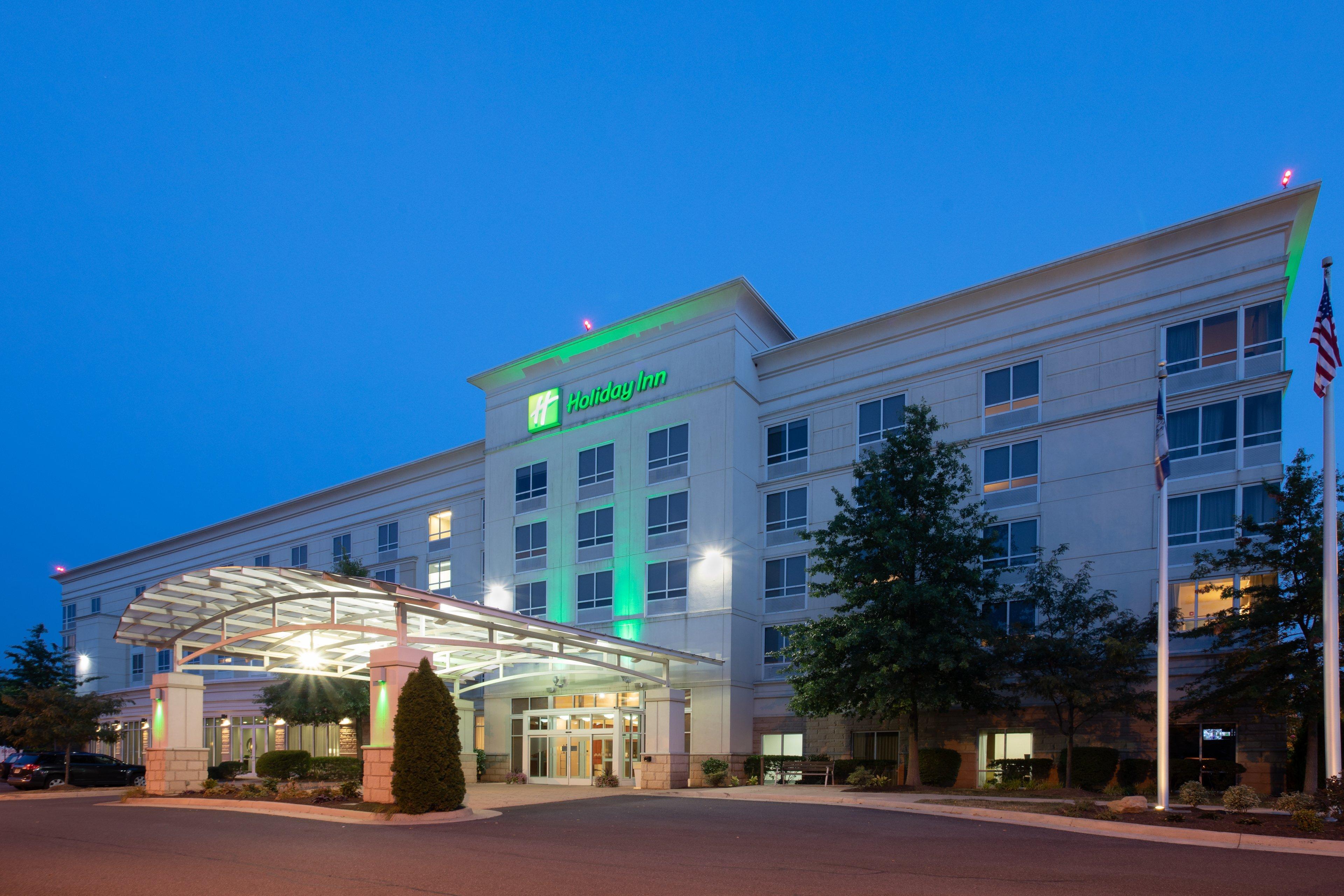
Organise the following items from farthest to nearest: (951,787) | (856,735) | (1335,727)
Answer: (856,735), (951,787), (1335,727)

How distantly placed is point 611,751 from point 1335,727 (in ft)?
78.8

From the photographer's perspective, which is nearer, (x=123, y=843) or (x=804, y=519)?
(x=123, y=843)

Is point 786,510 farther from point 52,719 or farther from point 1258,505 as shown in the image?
point 52,719

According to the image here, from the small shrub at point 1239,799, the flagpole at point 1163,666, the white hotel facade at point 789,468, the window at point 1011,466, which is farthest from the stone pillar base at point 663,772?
the small shrub at point 1239,799

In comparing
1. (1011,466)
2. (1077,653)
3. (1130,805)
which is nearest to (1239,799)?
(1130,805)

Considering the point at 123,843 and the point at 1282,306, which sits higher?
the point at 1282,306

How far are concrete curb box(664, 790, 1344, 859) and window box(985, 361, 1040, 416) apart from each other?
14750 millimetres

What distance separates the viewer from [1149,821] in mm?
16875

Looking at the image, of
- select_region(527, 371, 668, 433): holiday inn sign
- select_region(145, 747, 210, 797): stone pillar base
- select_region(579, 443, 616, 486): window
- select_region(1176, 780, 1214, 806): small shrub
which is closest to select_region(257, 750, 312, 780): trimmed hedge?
select_region(145, 747, 210, 797): stone pillar base

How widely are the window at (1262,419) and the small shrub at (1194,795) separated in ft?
38.5

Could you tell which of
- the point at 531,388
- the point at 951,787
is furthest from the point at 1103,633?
the point at 531,388

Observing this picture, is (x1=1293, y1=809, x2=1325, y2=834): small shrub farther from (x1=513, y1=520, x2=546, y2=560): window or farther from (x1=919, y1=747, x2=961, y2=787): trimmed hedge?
(x1=513, y1=520, x2=546, y2=560): window

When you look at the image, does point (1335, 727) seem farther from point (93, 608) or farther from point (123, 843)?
point (93, 608)

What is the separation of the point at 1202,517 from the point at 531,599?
2573cm
